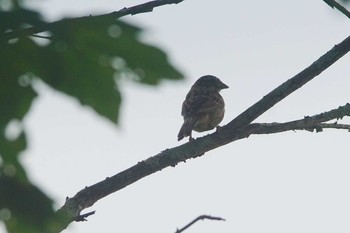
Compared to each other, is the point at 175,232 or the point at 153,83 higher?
the point at 175,232

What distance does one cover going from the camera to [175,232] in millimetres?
3230

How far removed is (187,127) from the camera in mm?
8484

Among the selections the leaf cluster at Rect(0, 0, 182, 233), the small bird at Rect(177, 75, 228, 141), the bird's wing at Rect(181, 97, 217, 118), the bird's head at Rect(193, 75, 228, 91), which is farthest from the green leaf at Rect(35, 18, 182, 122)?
the bird's head at Rect(193, 75, 228, 91)

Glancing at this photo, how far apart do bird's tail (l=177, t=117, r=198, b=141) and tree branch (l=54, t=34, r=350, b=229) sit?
2950 millimetres

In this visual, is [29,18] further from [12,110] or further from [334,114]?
[334,114]

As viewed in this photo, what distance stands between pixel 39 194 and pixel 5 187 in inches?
3.2

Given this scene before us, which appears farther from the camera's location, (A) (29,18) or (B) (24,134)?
(B) (24,134)

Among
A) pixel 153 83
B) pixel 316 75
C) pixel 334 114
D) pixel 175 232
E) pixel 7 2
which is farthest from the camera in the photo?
pixel 334 114

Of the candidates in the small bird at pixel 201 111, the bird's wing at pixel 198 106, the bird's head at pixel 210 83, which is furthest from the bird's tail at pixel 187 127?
the bird's head at pixel 210 83

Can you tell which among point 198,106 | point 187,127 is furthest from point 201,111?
point 187,127

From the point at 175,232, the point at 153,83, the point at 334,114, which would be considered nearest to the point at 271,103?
the point at 334,114

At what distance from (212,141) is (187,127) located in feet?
10.6

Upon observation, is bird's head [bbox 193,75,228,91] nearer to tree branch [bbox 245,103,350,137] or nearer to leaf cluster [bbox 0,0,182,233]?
tree branch [bbox 245,103,350,137]

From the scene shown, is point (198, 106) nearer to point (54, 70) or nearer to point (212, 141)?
point (212, 141)
